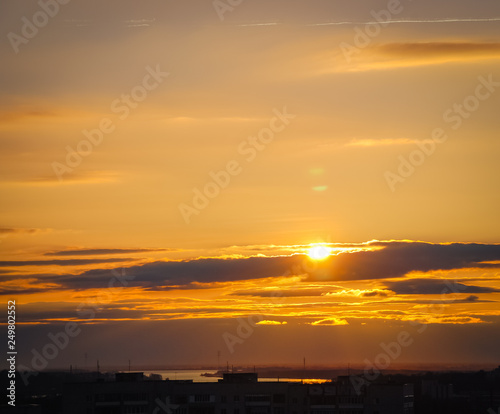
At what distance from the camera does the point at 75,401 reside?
3110 inches

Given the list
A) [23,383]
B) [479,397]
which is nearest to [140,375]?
[23,383]

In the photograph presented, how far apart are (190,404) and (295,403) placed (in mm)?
10943

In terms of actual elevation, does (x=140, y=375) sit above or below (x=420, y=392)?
below

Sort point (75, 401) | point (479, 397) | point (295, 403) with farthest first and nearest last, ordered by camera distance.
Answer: point (479, 397), point (295, 403), point (75, 401)

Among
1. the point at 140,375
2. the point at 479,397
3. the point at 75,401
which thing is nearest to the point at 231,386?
the point at 140,375

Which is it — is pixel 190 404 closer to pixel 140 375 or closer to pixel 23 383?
pixel 140 375

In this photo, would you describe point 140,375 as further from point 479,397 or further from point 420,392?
point 479,397

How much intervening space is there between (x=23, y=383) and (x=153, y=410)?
88.6 metres

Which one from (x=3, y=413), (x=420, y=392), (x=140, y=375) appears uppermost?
(x=420, y=392)

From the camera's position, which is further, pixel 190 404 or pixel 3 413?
pixel 190 404

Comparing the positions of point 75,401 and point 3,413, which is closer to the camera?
point 3,413

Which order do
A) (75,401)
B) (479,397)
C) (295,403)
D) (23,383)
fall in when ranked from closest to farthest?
(75,401) < (295,403) < (23,383) < (479,397)

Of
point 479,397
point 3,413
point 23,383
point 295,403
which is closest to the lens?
point 3,413

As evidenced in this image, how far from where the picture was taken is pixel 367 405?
82.8 metres
